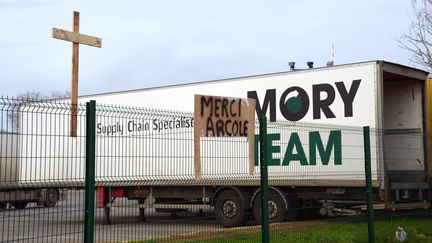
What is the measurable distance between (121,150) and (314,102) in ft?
23.8

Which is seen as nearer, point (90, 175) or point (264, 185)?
point (90, 175)

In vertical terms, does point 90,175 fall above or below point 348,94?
below

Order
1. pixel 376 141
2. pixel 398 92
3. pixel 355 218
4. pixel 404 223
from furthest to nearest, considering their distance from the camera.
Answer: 1. pixel 398 92
2. pixel 404 223
3. pixel 376 141
4. pixel 355 218

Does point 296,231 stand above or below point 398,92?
below

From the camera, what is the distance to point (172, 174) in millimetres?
7738

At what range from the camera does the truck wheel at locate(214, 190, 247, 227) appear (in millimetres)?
13273

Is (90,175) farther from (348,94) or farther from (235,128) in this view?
(348,94)

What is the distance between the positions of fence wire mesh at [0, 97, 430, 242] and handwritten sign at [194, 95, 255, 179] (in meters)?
0.19

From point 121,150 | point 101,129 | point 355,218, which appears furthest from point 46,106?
point 355,218

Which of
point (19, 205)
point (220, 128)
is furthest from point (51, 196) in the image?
point (220, 128)

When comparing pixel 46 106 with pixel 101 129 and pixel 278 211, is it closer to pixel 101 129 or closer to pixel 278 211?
pixel 101 129

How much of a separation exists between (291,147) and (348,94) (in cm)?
203

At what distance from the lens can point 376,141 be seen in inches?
473

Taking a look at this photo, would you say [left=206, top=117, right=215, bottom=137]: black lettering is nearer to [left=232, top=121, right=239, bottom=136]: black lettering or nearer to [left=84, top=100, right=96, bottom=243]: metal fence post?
[left=232, top=121, right=239, bottom=136]: black lettering
